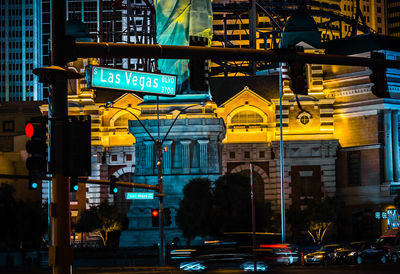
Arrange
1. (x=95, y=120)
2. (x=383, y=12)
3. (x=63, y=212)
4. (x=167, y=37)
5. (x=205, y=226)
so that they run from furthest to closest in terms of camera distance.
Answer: (x=383, y=12) → (x=95, y=120) → (x=167, y=37) → (x=205, y=226) → (x=63, y=212)

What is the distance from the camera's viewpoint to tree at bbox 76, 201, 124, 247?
81.7 metres

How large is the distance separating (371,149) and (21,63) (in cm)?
12391

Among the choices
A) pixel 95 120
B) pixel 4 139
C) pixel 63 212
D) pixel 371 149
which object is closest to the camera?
pixel 63 212

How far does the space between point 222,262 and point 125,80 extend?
2701cm

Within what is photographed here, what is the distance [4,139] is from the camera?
11088 centimetres

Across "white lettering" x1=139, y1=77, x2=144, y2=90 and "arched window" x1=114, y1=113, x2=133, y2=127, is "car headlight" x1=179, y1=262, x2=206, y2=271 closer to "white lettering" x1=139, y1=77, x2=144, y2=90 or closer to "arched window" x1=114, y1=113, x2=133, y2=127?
"white lettering" x1=139, y1=77, x2=144, y2=90

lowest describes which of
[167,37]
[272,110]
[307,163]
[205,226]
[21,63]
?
[205,226]

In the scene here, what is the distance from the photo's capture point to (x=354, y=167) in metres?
88.8

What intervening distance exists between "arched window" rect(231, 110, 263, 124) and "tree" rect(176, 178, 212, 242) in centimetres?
2166

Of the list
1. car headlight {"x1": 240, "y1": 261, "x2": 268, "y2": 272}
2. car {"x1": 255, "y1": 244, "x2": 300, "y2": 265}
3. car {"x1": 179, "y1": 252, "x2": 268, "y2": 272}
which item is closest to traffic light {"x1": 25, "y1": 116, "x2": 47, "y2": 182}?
car {"x1": 179, "y1": 252, "x2": 268, "y2": 272}

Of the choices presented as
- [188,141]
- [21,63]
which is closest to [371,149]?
[188,141]

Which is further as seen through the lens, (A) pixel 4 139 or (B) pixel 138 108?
(A) pixel 4 139

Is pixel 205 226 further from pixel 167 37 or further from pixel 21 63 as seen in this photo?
pixel 21 63

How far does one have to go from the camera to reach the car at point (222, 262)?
143 feet
